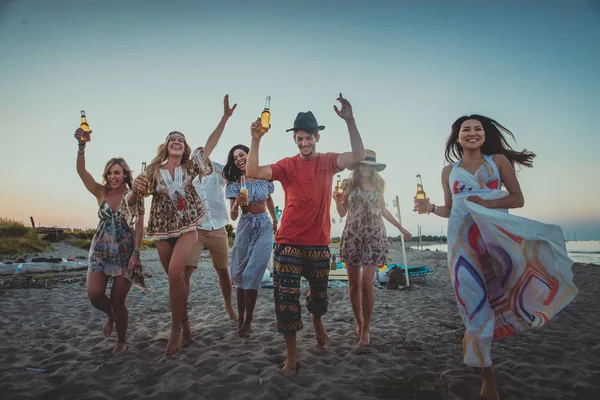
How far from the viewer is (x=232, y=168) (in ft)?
16.4

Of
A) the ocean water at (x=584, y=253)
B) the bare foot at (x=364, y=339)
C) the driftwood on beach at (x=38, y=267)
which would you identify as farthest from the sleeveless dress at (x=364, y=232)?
the ocean water at (x=584, y=253)

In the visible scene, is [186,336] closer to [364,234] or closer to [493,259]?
[364,234]

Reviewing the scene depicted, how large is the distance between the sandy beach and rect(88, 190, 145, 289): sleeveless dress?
96 cm

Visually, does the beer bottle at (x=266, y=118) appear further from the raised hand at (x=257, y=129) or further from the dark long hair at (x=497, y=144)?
the dark long hair at (x=497, y=144)

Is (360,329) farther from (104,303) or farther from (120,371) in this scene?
(104,303)

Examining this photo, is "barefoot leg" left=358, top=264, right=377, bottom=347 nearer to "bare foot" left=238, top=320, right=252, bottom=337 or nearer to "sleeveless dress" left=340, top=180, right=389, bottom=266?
"sleeveless dress" left=340, top=180, right=389, bottom=266

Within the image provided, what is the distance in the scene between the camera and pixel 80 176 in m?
3.88

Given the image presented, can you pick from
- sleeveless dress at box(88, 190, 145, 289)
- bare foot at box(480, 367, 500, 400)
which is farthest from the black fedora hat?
bare foot at box(480, 367, 500, 400)

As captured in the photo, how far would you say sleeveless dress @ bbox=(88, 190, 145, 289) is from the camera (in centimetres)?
368

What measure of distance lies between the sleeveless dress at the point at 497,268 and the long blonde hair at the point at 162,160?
3.23 metres

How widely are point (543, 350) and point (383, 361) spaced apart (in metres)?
2.02

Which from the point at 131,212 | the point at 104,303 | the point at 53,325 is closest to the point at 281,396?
the point at 104,303

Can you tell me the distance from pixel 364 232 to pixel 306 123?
1782 mm

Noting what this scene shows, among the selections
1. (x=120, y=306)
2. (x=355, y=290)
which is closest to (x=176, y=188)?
(x=120, y=306)
